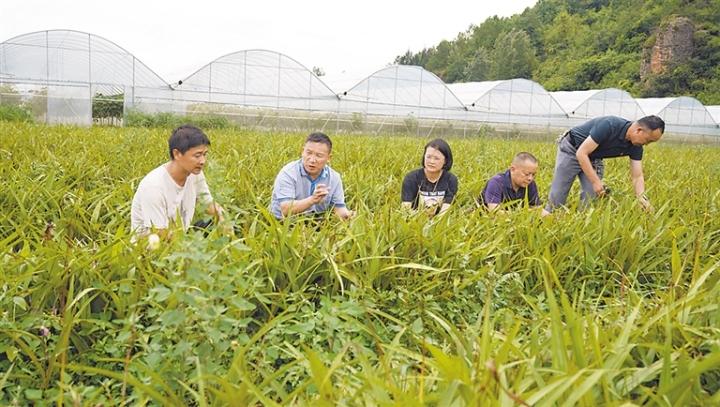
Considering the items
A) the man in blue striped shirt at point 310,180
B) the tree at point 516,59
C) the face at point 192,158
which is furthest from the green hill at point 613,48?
the face at point 192,158

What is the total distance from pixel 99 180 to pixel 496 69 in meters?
48.7

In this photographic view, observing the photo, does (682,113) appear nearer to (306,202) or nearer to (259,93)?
(259,93)

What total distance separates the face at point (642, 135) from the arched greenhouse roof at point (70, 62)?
585 inches

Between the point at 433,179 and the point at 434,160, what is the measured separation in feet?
0.59

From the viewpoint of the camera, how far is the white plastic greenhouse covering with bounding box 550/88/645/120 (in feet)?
77.3

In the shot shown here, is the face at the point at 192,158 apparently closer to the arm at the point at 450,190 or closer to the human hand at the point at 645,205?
the arm at the point at 450,190

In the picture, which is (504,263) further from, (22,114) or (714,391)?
(22,114)

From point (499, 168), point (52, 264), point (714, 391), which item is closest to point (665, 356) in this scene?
point (714, 391)

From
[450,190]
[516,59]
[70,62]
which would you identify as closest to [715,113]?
[516,59]

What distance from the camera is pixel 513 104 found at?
22.0 meters

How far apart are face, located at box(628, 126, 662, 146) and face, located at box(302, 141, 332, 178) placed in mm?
2381

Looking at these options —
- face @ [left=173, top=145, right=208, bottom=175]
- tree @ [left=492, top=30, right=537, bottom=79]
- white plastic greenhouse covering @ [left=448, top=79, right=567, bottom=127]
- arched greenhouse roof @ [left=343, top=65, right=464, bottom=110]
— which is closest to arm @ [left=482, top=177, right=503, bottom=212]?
face @ [left=173, top=145, right=208, bottom=175]

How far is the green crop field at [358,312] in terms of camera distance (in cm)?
139

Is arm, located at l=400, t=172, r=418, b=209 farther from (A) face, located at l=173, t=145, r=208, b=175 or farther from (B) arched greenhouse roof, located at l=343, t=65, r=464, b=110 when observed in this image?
(B) arched greenhouse roof, located at l=343, t=65, r=464, b=110
